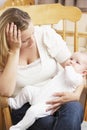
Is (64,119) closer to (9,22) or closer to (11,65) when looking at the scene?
(11,65)

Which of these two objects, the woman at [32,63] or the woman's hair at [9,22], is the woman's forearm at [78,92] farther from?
the woman's hair at [9,22]

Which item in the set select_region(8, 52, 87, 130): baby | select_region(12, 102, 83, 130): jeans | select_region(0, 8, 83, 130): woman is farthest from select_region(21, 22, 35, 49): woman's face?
select_region(12, 102, 83, 130): jeans

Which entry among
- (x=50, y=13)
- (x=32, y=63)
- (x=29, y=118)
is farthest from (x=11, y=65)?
(x=50, y=13)

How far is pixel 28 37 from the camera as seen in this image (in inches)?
54.2

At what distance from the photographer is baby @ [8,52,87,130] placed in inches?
53.7

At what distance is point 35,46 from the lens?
149cm

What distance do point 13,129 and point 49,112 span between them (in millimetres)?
186

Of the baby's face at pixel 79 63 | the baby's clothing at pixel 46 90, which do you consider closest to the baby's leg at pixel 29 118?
the baby's clothing at pixel 46 90

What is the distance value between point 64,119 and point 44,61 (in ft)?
1.12

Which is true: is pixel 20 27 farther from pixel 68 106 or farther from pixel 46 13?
pixel 46 13

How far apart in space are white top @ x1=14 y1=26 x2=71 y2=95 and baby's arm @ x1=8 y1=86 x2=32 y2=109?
0.23ft

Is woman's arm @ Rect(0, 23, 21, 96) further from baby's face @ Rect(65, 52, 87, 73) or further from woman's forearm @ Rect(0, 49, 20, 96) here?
baby's face @ Rect(65, 52, 87, 73)

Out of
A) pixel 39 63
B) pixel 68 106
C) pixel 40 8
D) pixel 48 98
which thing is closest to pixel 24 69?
pixel 39 63

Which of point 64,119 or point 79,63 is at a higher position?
point 79,63
